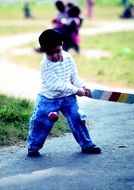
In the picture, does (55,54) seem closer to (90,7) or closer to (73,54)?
(73,54)

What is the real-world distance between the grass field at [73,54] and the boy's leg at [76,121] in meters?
→ 1.08

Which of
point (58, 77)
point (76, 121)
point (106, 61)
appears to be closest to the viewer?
point (58, 77)

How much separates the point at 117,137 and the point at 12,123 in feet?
5.05

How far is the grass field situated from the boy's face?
4.75ft

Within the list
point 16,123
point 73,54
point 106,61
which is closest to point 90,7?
point 73,54

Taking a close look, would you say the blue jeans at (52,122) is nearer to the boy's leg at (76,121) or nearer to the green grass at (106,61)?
the boy's leg at (76,121)

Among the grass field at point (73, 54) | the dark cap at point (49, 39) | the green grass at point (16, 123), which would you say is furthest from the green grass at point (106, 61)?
the dark cap at point (49, 39)

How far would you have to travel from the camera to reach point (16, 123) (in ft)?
25.0

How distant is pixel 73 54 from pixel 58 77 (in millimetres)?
11738

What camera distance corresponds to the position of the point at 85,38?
23172 mm

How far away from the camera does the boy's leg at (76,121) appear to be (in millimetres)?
6160

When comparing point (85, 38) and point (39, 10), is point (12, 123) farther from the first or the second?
point (39, 10)

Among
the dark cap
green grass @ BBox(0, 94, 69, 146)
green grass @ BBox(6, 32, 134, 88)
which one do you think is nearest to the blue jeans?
the dark cap

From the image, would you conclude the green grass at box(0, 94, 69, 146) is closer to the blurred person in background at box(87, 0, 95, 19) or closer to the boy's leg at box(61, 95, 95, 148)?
the boy's leg at box(61, 95, 95, 148)
